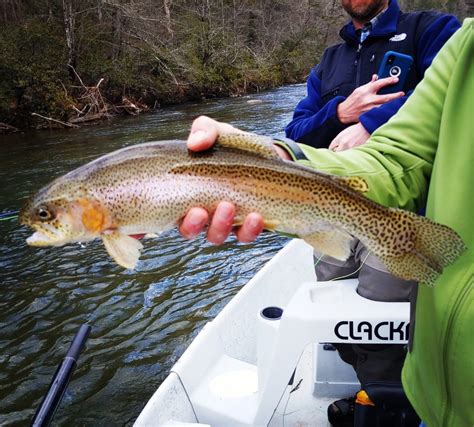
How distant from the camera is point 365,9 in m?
3.52

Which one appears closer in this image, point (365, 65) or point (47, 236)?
point (47, 236)

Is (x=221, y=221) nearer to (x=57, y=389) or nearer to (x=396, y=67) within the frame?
(x=57, y=389)

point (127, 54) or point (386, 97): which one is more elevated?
point (127, 54)

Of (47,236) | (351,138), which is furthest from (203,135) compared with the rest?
(351,138)

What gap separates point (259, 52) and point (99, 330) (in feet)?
122

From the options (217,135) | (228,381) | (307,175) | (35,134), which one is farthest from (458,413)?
(35,134)

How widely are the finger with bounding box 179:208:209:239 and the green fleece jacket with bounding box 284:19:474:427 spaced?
466mm

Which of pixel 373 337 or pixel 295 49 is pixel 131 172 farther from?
pixel 295 49

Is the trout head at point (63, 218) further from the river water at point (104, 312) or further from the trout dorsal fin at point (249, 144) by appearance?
the river water at point (104, 312)

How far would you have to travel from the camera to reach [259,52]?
39906 millimetres

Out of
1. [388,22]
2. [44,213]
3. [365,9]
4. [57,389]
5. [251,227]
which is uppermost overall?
[365,9]

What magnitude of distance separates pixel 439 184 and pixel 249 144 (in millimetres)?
711

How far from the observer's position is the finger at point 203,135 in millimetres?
1829

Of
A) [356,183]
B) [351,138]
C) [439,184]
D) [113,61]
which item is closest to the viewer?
[439,184]
